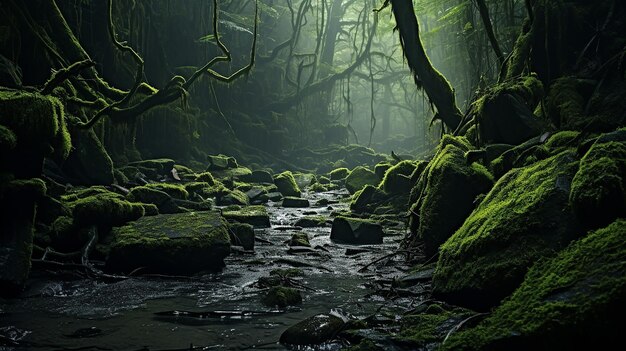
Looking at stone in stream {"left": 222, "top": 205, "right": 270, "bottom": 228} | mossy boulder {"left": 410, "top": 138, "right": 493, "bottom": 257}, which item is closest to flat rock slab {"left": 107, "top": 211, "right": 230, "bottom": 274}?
mossy boulder {"left": 410, "top": 138, "right": 493, "bottom": 257}

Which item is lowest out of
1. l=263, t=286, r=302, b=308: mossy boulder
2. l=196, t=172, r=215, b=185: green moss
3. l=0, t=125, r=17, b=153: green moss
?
l=196, t=172, r=215, b=185: green moss

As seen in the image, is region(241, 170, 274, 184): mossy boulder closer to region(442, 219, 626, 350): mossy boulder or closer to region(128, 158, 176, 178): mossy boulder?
region(128, 158, 176, 178): mossy boulder

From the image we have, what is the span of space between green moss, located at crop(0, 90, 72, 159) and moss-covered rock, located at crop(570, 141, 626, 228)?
5.00m

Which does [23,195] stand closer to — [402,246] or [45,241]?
[45,241]

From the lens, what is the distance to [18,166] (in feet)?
15.7

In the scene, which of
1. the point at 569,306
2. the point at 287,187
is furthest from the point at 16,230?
the point at 287,187

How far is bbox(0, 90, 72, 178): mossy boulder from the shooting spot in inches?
181

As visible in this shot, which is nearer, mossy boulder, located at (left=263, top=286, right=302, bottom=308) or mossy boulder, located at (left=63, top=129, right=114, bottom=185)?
mossy boulder, located at (left=263, top=286, right=302, bottom=308)

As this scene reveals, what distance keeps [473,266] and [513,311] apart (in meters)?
0.91

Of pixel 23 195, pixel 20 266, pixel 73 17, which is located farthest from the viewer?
pixel 73 17

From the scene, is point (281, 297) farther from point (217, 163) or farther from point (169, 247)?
point (217, 163)

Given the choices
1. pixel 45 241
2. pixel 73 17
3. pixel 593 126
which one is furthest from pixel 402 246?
pixel 73 17

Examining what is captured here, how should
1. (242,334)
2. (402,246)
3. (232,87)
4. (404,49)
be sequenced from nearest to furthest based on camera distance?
(242,334) < (402,246) < (404,49) < (232,87)

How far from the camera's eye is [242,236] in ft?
22.4
